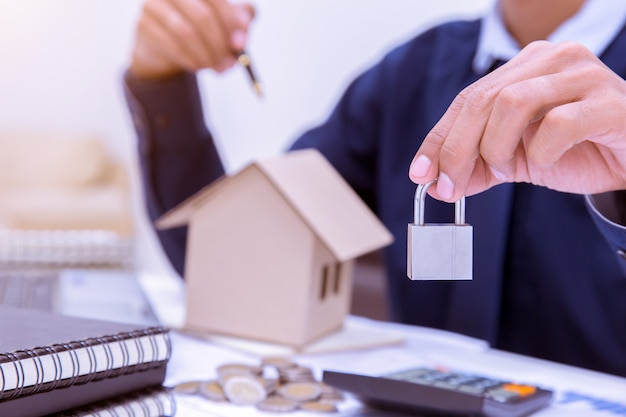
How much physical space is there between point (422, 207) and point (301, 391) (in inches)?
7.9

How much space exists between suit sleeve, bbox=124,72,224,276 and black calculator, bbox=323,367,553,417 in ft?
1.74

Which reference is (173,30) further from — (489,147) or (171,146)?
(489,147)

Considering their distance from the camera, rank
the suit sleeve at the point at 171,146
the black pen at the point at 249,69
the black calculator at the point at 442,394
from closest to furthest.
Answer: the black calculator at the point at 442,394, the black pen at the point at 249,69, the suit sleeve at the point at 171,146

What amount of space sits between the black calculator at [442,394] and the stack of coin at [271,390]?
0.02 metres

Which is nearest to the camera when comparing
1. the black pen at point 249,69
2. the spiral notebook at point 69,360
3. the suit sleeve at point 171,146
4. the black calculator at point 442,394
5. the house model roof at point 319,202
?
the spiral notebook at point 69,360

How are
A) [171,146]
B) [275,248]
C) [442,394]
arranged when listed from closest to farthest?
[442,394] < [275,248] < [171,146]

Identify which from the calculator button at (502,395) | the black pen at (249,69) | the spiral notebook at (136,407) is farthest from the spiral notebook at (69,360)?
the black pen at (249,69)

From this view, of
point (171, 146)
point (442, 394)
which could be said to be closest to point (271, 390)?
point (442, 394)

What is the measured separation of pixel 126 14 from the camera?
4082 millimetres

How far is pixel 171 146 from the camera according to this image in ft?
3.57

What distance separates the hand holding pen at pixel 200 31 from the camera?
0.95 metres

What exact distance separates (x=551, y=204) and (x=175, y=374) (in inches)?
19.6

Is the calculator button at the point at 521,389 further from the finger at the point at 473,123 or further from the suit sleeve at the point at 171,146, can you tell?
the suit sleeve at the point at 171,146

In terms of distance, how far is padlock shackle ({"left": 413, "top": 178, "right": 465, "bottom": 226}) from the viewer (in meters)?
0.43
